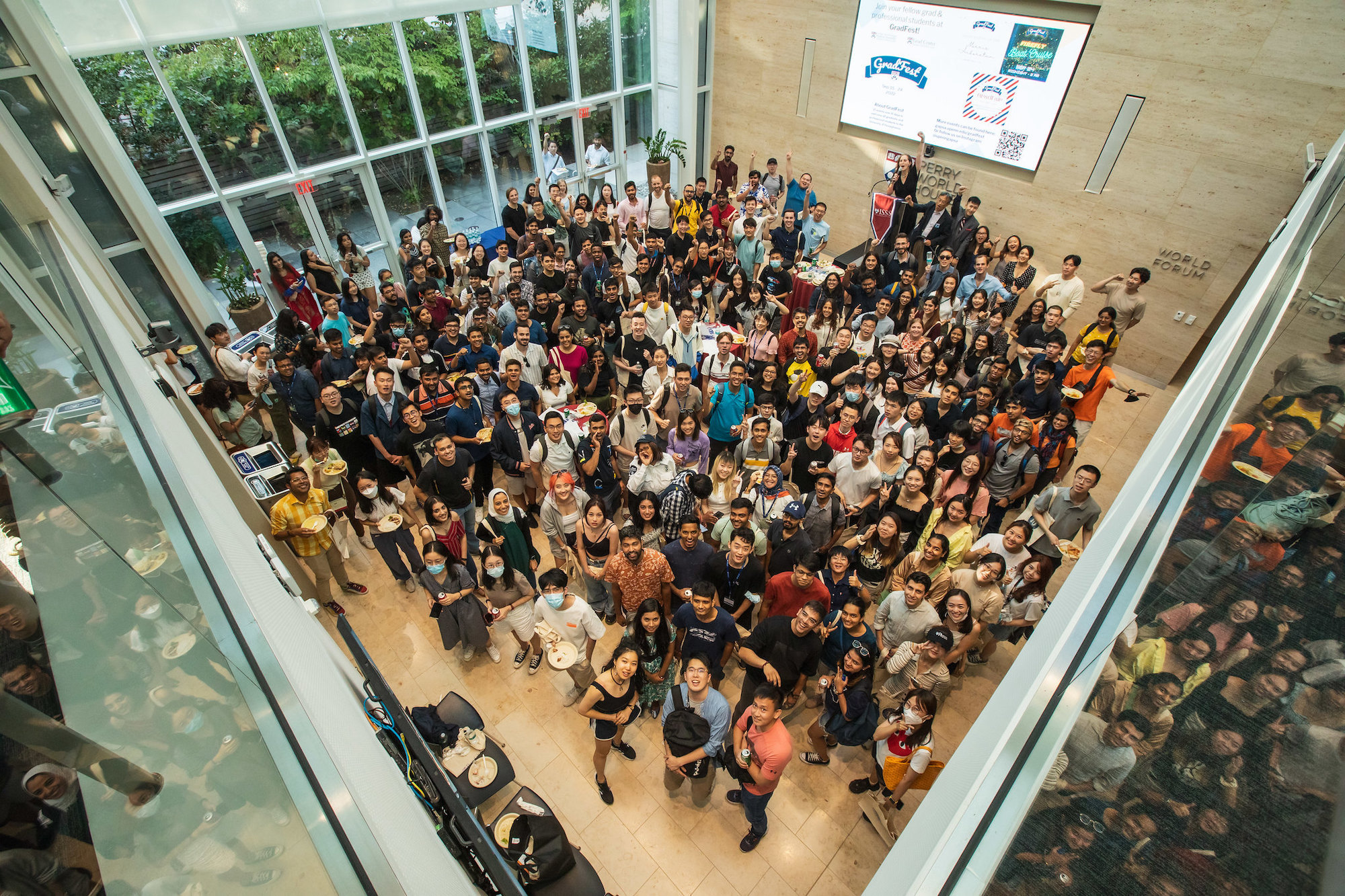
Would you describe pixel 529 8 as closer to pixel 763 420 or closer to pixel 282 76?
pixel 282 76

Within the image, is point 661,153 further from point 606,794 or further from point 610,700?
point 606,794

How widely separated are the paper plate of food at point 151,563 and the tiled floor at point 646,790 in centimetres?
360

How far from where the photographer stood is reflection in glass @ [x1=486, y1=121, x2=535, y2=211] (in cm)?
1126

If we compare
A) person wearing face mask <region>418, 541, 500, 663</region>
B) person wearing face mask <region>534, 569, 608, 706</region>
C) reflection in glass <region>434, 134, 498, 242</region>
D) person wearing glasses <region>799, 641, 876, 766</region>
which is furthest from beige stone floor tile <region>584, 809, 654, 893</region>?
reflection in glass <region>434, 134, 498, 242</region>

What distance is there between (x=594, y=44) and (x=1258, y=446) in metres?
12.7

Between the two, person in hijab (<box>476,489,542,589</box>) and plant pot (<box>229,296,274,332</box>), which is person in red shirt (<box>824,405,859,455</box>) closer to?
person in hijab (<box>476,489,542,589</box>)

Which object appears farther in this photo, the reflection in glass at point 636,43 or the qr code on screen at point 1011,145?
Result: the reflection in glass at point 636,43

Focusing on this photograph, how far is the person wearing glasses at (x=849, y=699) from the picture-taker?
4156mm

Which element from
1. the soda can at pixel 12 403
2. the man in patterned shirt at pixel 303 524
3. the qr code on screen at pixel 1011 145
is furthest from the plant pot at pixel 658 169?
the soda can at pixel 12 403

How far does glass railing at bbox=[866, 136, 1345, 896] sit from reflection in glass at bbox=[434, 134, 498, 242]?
439 inches

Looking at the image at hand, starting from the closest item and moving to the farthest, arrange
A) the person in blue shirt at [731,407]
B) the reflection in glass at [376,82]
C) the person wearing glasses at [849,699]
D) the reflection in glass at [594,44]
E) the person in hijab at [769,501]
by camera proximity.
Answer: the person wearing glasses at [849,699]
the person in hijab at [769,501]
the person in blue shirt at [731,407]
the reflection in glass at [376,82]
the reflection in glass at [594,44]

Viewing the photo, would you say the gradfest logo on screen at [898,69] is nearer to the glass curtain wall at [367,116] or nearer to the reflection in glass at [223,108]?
the glass curtain wall at [367,116]

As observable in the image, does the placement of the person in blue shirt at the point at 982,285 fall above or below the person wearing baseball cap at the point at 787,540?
above

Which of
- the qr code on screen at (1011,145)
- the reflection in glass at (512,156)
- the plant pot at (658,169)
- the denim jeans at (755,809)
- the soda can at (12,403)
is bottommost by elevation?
the denim jeans at (755,809)
